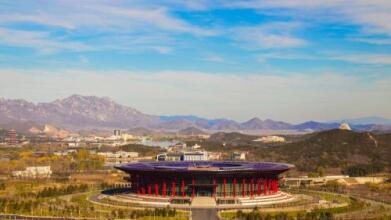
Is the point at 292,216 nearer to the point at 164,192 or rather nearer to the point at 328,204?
the point at 328,204

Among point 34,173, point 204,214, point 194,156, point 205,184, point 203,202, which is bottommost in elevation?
point 204,214

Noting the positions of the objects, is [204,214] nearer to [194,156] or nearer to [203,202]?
[203,202]

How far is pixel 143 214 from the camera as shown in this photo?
7500cm

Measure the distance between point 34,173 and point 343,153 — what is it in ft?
291

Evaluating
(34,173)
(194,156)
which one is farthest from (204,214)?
(194,156)

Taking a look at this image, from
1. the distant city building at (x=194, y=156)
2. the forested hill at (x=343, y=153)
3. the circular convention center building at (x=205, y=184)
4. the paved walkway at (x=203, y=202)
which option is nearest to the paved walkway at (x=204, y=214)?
the paved walkway at (x=203, y=202)

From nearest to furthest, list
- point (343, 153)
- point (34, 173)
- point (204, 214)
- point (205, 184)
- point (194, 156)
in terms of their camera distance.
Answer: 1. point (204, 214)
2. point (205, 184)
3. point (34, 173)
4. point (194, 156)
5. point (343, 153)

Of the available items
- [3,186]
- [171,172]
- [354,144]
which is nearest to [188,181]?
[171,172]

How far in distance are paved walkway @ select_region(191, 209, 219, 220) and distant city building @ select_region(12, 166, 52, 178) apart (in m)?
66.4

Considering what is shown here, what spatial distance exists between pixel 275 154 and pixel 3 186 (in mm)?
101968

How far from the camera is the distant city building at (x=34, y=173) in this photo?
138062mm

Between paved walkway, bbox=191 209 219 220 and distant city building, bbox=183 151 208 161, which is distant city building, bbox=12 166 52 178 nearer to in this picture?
distant city building, bbox=183 151 208 161

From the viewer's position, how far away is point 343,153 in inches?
7175

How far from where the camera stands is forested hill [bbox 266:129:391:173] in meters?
168
